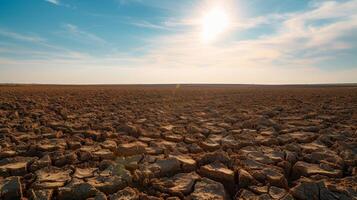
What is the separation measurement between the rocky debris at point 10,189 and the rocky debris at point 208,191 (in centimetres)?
146

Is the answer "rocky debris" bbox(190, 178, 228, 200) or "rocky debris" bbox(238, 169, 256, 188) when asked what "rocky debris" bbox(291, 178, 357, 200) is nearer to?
"rocky debris" bbox(238, 169, 256, 188)

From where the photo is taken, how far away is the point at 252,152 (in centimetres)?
337

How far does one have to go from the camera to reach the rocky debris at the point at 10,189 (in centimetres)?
220

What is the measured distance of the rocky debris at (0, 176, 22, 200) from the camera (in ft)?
7.22

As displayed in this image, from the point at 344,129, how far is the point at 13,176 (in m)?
4.91

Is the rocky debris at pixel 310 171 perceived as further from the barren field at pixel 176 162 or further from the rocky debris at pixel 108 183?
the rocky debris at pixel 108 183

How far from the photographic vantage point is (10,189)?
226 cm

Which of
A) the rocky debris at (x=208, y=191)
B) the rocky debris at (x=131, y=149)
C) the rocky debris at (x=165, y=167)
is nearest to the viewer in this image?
the rocky debris at (x=208, y=191)

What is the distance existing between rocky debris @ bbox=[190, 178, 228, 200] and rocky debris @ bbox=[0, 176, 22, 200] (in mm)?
1458

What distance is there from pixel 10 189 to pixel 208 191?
5.55 ft

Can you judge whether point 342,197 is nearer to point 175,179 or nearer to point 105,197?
point 175,179

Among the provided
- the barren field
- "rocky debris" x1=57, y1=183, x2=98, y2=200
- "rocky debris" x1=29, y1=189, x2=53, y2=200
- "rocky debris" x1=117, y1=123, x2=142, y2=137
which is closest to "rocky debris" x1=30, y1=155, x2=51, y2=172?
the barren field

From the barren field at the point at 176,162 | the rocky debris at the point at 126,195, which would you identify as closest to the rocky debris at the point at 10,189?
the barren field at the point at 176,162

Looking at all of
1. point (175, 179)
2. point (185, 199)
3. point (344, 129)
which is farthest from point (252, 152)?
point (344, 129)
